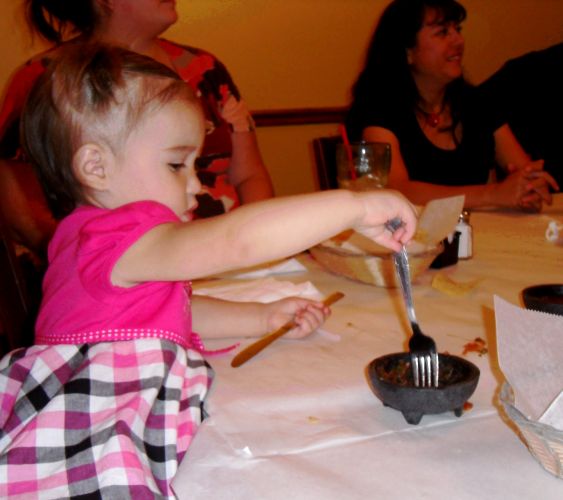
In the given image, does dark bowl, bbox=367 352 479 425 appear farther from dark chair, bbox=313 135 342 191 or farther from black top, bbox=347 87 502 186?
black top, bbox=347 87 502 186

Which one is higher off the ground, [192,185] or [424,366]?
[192,185]

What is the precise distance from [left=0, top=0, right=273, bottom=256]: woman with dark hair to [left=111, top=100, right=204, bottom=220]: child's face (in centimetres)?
75

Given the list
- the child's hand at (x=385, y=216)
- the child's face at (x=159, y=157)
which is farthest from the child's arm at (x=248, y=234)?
the child's face at (x=159, y=157)

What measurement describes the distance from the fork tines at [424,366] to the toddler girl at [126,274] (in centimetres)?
16

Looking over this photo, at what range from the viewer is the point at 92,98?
2.81 feet

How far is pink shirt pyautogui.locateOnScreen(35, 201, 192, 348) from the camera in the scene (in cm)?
75

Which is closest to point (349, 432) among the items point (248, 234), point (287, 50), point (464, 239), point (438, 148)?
point (248, 234)

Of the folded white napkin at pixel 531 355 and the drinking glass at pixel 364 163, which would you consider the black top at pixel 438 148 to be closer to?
the drinking glass at pixel 364 163

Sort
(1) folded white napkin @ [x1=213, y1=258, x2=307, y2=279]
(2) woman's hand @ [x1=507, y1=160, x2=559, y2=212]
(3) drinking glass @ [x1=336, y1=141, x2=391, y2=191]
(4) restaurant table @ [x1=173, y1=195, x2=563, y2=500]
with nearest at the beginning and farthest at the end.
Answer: (4) restaurant table @ [x1=173, y1=195, x2=563, y2=500]
(1) folded white napkin @ [x1=213, y1=258, x2=307, y2=279]
(3) drinking glass @ [x1=336, y1=141, x2=391, y2=191]
(2) woman's hand @ [x1=507, y1=160, x2=559, y2=212]

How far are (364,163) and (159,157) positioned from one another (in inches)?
33.5

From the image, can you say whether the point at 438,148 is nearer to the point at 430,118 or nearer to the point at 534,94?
the point at 430,118

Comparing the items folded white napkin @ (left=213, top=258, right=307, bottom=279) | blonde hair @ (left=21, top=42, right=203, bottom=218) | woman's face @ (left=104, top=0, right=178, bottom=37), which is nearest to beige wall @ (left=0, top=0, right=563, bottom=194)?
woman's face @ (left=104, top=0, right=178, bottom=37)

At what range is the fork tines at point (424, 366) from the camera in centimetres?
67

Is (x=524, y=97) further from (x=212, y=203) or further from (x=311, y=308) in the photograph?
(x=311, y=308)
